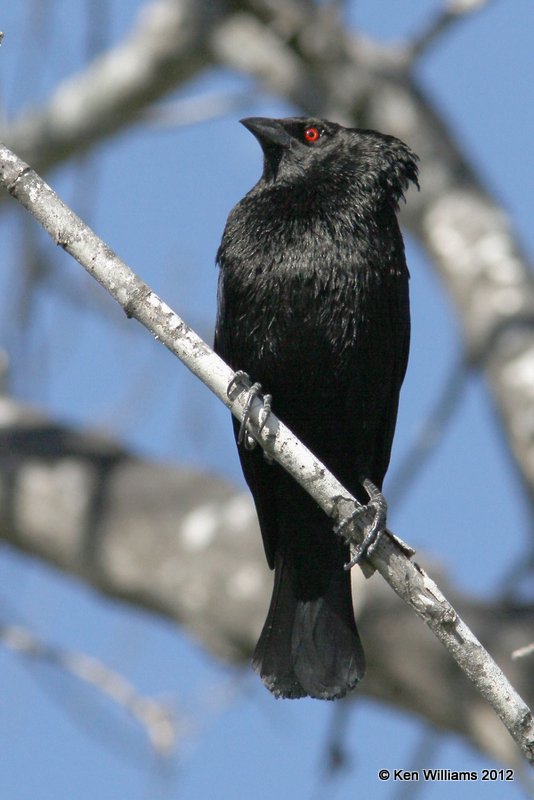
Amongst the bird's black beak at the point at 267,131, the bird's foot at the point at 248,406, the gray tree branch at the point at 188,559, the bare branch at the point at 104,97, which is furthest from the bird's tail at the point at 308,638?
the bare branch at the point at 104,97

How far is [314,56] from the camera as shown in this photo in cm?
628

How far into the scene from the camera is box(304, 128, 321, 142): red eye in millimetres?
4277

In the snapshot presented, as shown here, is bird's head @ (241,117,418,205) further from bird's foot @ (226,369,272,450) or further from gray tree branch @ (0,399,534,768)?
gray tree branch @ (0,399,534,768)

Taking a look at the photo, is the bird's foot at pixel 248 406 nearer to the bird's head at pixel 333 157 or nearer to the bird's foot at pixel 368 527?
the bird's foot at pixel 368 527

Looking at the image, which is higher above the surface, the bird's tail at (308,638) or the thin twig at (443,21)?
the thin twig at (443,21)

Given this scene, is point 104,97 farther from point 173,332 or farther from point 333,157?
point 173,332

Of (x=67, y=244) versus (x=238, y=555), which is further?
(x=238, y=555)

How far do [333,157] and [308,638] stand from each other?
1546 mm

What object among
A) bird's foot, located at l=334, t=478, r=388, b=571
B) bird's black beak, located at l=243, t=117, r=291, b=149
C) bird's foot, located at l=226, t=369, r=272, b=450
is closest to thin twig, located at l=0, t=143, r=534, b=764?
bird's foot, located at l=226, t=369, r=272, b=450

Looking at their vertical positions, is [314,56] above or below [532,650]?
above

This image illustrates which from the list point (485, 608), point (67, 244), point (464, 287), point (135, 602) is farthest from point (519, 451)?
point (67, 244)

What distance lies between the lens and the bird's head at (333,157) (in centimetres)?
408

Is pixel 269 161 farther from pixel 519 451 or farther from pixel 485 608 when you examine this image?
pixel 485 608

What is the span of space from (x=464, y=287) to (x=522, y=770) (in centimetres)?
208
